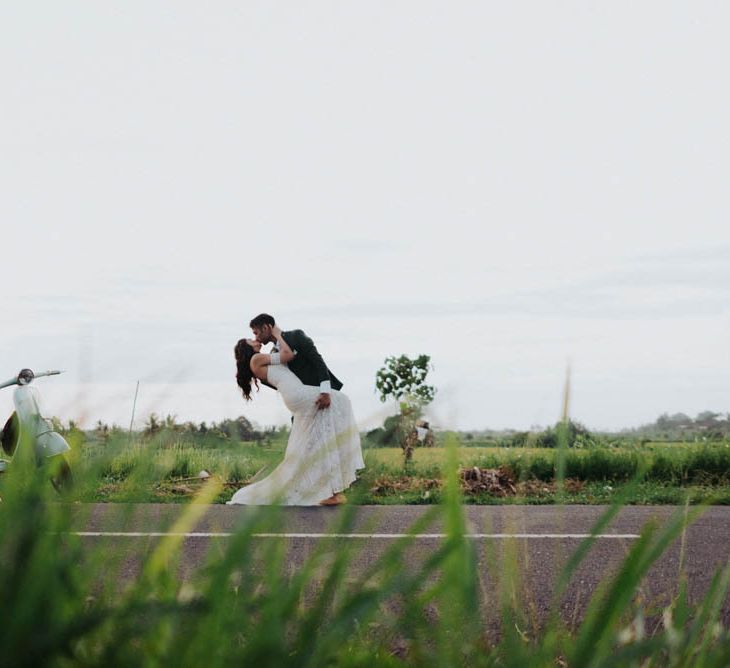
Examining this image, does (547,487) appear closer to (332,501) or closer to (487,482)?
(487,482)

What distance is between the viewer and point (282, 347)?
9.65 meters

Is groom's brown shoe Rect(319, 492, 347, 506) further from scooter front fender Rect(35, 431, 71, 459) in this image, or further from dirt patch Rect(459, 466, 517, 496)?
scooter front fender Rect(35, 431, 71, 459)

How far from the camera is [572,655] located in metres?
1.24

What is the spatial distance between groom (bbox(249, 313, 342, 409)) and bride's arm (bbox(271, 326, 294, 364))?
0.04 meters

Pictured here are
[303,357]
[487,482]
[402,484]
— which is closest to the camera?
[303,357]

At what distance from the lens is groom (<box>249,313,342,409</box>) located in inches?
380

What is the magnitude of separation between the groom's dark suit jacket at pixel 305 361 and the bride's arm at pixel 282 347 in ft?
0.16

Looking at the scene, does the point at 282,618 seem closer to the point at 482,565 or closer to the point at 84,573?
the point at 84,573

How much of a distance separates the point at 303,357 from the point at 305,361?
0.06m

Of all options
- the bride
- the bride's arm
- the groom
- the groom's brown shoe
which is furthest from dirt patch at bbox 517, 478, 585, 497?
the bride's arm

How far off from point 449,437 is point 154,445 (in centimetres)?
48

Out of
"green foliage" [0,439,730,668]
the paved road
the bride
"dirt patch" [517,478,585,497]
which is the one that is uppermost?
"green foliage" [0,439,730,668]

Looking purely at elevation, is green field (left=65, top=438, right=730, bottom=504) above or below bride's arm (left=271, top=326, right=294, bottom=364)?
below

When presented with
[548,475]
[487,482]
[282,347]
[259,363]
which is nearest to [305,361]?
[282,347]
